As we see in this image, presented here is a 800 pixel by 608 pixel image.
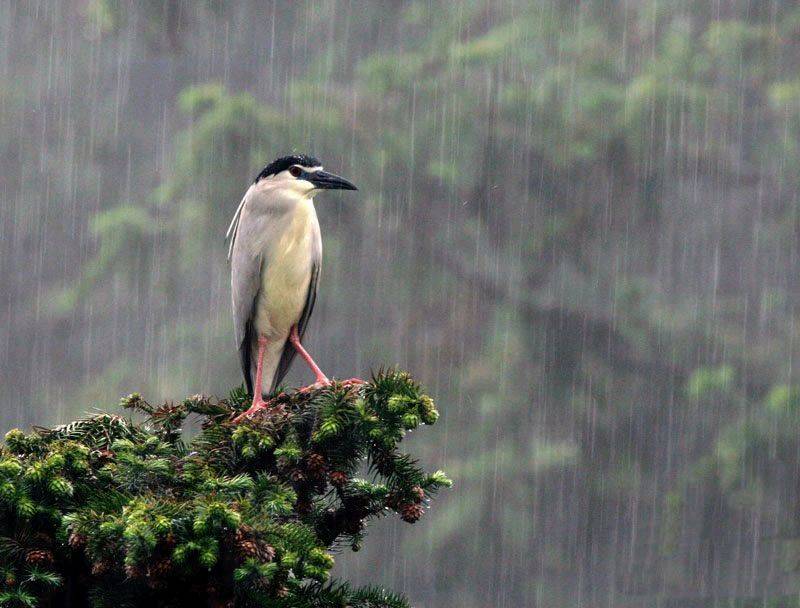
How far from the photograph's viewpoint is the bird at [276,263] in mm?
3873

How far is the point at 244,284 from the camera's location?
399 centimetres

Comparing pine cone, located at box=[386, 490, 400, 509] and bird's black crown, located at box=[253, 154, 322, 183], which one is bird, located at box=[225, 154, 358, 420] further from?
pine cone, located at box=[386, 490, 400, 509]

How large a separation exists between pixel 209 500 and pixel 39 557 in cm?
31

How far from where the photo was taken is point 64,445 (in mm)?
2074

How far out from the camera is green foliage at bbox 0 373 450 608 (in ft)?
6.03

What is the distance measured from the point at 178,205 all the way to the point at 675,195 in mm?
4785

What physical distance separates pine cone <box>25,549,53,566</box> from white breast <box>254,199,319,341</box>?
2062 mm

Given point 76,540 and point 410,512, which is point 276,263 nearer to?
point 410,512

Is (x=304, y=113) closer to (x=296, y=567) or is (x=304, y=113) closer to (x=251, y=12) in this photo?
(x=251, y=12)

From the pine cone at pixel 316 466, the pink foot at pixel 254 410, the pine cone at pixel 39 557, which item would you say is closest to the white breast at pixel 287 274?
the pink foot at pixel 254 410

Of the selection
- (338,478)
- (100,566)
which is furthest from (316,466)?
(100,566)

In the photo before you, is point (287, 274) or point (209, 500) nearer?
point (209, 500)

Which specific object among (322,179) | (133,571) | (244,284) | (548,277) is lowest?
(548,277)

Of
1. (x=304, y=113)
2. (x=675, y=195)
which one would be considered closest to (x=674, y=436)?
(x=675, y=195)
